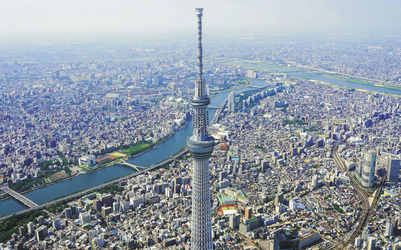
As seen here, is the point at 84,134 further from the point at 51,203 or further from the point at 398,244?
the point at 398,244

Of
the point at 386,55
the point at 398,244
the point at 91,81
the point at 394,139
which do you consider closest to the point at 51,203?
the point at 398,244

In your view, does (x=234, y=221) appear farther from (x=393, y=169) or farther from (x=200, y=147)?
(x=393, y=169)

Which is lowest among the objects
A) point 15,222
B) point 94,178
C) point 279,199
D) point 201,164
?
point 94,178

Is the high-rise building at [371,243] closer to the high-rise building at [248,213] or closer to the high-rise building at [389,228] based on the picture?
the high-rise building at [389,228]

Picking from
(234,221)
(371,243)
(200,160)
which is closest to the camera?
(200,160)

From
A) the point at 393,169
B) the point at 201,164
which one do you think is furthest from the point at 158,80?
the point at 201,164
